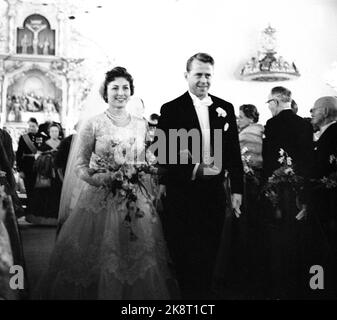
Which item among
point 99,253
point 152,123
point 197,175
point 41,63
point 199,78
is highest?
point 41,63

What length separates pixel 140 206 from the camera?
3.95 metres

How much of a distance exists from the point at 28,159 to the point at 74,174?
35cm

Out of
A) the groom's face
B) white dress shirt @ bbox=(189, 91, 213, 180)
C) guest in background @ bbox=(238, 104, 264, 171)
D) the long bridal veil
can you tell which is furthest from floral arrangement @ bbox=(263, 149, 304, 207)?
the long bridal veil

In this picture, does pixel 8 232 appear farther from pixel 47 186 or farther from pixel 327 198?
pixel 327 198

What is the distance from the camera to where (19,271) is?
12.7 ft

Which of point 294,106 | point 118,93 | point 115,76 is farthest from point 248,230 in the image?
point 115,76

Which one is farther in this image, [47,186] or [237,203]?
[237,203]

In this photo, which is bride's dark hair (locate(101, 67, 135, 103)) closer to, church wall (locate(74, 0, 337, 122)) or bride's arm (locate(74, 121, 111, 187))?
church wall (locate(74, 0, 337, 122))

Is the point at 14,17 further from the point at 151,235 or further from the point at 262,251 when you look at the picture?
the point at 262,251

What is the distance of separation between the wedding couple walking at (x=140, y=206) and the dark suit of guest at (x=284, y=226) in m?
0.27

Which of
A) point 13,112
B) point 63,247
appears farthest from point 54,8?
point 63,247

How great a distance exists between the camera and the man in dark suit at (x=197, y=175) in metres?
3.99

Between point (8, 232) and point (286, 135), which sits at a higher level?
point (286, 135)

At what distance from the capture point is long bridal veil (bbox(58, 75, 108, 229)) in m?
3.88
